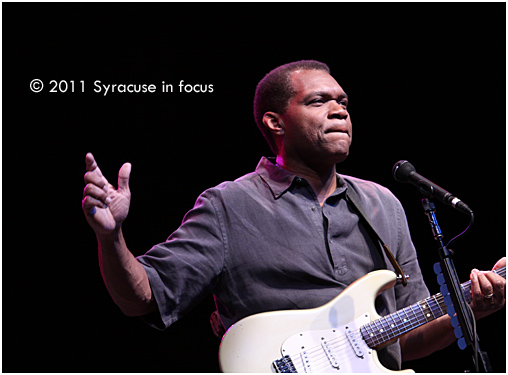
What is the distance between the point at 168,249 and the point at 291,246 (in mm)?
555

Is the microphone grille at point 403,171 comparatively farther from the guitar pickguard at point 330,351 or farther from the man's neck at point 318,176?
the guitar pickguard at point 330,351

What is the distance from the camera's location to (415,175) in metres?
2.12

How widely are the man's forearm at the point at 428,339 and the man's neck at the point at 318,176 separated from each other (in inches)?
31.1

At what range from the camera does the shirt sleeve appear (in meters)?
2.33

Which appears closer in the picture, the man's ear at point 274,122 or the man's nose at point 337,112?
the man's nose at point 337,112

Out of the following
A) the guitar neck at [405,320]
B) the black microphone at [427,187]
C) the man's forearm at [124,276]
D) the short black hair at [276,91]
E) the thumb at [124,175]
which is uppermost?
the short black hair at [276,91]

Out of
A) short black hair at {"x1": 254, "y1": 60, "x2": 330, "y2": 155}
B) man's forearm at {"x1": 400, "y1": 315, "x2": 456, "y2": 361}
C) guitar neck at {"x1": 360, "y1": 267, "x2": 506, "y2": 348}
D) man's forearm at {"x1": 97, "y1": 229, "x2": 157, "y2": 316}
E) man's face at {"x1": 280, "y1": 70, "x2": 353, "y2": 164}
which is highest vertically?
short black hair at {"x1": 254, "y1": 60, "x2": 330, "y2": 155}

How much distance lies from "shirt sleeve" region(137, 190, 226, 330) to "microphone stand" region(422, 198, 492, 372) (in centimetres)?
95

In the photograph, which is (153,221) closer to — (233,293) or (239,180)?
(239,180)

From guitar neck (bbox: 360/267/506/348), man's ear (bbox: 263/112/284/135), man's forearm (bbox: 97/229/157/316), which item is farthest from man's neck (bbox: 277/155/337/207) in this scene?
man's forearm (bbox: 97/229/157/316)

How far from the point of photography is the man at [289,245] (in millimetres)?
2316

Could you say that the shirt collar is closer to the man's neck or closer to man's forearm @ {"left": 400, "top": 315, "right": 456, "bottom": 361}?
the man's neck

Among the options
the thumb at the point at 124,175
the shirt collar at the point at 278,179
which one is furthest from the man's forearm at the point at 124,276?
the shirt collar at the point at 278,179

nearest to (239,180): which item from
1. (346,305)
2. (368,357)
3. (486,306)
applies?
(346,305)
